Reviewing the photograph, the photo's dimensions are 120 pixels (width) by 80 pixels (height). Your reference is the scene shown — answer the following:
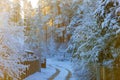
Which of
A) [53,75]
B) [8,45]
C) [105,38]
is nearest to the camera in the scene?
[8,45]

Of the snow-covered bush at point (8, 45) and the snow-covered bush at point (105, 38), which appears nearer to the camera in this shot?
the snow-covered bush at point (105, 38)

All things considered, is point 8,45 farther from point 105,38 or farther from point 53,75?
point 53,75

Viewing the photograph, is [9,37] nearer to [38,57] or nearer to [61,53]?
[38,57]

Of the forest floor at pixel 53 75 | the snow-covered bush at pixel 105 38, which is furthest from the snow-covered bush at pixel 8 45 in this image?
the forest floor at pixel 53 75

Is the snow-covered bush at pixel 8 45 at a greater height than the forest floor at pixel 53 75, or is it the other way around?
the snow-covered bush at pixel 8 45

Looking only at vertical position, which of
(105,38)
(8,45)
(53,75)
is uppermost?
(105,38)

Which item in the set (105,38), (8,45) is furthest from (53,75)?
(8,45)

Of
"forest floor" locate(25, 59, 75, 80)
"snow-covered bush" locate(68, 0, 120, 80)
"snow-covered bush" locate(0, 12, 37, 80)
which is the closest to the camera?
"snow-covered bush" locate(68, 0, 120, 80)

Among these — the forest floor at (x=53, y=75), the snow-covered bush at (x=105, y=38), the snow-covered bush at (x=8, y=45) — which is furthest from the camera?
the forest floor at (x=53, y=75)

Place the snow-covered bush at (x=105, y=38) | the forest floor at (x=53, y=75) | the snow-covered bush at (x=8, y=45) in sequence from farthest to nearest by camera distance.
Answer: the forest floor at (x=53, y=75) < the snow-covered bush at (x=8, y=45) < the snow-covered bush at (x=105, y=38)

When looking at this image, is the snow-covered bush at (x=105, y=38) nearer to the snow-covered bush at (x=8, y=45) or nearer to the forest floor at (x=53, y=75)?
the snow-covered bush at (x=8, y=45)

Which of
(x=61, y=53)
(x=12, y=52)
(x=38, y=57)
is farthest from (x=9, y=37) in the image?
(x=61, y=53)

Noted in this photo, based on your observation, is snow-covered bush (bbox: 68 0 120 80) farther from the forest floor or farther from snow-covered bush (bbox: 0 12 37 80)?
the forest floor

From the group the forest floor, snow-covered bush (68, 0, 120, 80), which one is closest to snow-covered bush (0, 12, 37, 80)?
snow-covered bush (68, 0, 120, 80)
